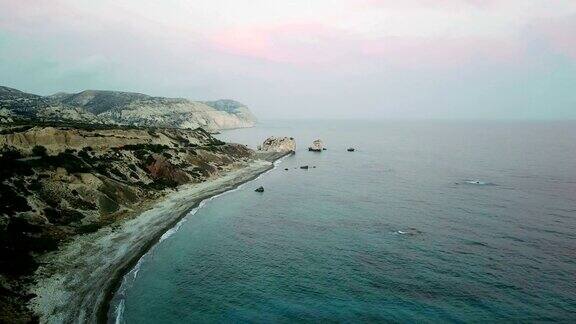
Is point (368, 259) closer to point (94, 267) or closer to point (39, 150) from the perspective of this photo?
point (94, 267)

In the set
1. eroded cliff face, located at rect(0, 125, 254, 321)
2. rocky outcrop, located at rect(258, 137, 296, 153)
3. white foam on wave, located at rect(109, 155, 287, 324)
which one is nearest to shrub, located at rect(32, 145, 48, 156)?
eroded cliff face, located at rect(0, 125, 254, 321)

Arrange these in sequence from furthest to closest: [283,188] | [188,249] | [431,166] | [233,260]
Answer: [431,166]
[283,188]
[188,249]
[233,260]

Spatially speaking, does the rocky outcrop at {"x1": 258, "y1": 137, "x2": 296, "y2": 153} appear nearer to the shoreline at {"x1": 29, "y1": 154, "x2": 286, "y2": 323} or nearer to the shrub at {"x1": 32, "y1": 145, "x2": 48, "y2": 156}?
the shrub at {"x1": 32, "y1": 145, "x2": 48, "y2": 156}

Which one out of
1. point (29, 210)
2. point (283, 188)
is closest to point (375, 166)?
point (283, 188)

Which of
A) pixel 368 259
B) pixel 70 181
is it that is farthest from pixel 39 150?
pixel 368 259

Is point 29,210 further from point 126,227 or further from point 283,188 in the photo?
point 283,188

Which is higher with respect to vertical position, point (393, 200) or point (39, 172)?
point (39, 172)
